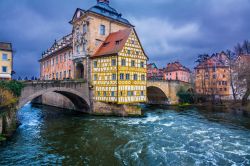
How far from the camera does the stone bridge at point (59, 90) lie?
62.0ft

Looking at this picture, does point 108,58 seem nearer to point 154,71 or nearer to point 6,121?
point 6,121

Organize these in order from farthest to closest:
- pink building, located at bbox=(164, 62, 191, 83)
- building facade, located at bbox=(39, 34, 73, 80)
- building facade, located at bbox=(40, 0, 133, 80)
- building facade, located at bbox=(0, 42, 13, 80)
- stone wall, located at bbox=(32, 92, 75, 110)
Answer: pink building, located at bbox=(164, 62, 191, 83) → building facade, located at bbox=(39, 34, 73, 80) → stone wall, located at bbox=(32, 92, 75, 110) → building facade, located at bbox=(0, 42, 13, 80) → building facade, located at bbox=(40, 0, 133, 80)

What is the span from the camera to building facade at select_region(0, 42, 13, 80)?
1144 inches

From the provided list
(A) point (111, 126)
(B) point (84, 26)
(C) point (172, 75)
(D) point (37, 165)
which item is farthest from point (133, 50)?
(C) point (172, 75)

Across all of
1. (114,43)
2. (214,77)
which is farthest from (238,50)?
(114,43)

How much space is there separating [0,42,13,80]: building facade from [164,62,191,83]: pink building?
46512mm

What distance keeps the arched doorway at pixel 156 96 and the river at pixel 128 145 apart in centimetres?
1835

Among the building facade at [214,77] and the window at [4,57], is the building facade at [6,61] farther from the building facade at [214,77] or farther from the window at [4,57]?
the building facade at [214,77]

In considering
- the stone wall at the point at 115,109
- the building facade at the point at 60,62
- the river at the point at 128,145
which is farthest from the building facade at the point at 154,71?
the river at the point at 128,145

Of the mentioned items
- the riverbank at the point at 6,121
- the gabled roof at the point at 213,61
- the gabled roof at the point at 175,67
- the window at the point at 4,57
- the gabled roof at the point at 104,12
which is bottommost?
the riverbank at the point at 6,121

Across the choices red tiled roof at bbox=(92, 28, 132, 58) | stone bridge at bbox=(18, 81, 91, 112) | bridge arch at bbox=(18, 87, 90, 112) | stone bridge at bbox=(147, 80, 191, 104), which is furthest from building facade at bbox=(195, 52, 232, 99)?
stone bridge at bbox=(18, 81, 91, 112)

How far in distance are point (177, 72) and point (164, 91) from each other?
1109 inches

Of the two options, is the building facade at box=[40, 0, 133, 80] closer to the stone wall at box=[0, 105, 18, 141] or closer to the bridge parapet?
the bridge parapet

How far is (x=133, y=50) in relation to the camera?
79.6ft
